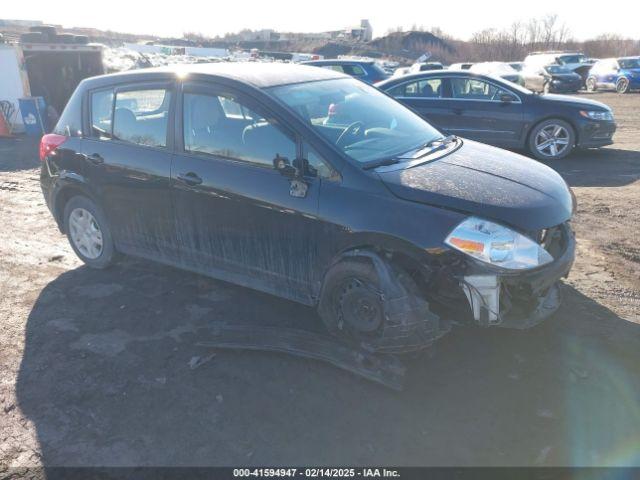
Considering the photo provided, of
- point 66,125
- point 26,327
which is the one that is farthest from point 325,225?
point 66,125

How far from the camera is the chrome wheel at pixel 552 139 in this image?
887 centimetres

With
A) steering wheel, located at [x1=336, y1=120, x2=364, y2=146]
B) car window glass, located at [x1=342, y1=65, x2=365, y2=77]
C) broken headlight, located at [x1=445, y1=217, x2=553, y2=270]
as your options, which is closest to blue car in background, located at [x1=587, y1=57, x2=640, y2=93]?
car window glass, located at [x1=342, y1=65, x2=365, y2=77]

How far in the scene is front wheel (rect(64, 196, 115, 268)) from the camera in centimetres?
479

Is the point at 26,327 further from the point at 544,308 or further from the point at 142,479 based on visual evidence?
the point at 544,308

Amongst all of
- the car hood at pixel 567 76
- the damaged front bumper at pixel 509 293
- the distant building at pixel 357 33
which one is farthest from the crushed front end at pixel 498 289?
the distant building at pixel 357 33

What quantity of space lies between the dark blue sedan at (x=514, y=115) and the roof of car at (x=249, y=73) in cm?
473

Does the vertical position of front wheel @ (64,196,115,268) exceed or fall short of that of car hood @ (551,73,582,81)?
it falls short

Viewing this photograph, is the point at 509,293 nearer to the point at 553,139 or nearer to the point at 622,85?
the point at 553,139

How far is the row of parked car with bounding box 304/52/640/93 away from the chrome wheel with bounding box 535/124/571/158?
12541mm

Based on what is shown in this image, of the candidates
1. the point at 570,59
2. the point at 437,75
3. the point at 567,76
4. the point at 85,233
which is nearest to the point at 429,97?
the point at 437,75

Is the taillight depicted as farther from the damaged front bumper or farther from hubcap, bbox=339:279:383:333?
the damaged front bumper

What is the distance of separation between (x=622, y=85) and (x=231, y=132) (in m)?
24.3

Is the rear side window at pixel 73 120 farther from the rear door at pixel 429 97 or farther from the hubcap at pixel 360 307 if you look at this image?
the rear door at pixel 429 97

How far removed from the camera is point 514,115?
29.0 feet
